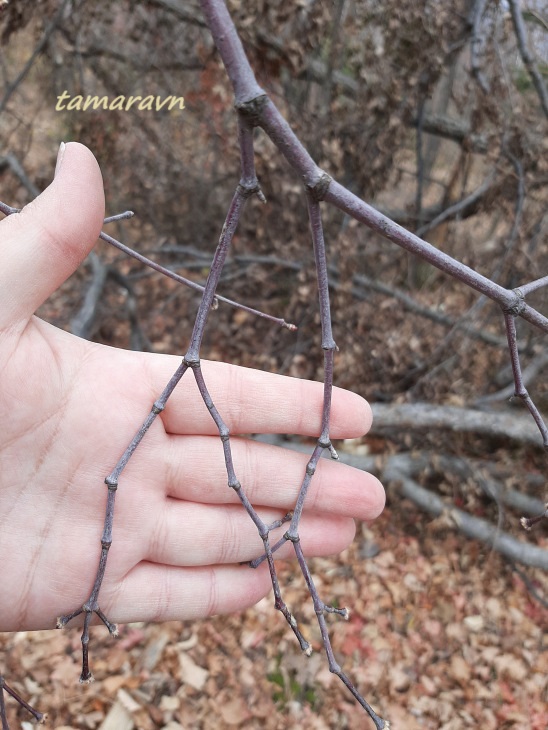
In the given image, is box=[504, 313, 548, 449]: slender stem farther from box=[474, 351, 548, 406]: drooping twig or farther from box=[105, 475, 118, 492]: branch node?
box=[474, 351, 548, 406]: drooping twig

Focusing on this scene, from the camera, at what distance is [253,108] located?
2.84 ft

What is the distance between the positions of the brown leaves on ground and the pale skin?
0.87 m

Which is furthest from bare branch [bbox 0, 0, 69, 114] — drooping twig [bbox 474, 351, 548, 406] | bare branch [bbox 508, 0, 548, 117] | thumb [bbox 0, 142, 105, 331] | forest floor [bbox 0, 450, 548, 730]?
drooping twig [bbox 474, 351, 548, 406]

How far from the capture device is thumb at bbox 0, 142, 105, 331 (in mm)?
1255

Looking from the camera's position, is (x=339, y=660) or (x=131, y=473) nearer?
(x=131, y=473)

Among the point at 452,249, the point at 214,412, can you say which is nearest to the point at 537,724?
the point at 214,412

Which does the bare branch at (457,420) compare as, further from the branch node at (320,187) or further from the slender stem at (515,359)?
the branch node at (320,187)

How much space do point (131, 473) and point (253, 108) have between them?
103 centimetres

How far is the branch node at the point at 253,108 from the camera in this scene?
864 mm

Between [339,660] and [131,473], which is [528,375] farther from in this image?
[131,473]

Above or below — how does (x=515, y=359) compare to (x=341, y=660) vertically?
above

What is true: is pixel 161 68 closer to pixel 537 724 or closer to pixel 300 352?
pixel 300 352

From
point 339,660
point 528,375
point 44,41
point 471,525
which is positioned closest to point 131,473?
point 339,660

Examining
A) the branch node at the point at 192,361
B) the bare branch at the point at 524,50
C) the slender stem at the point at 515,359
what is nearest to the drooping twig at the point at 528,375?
the bare branch at the point at 524,50
